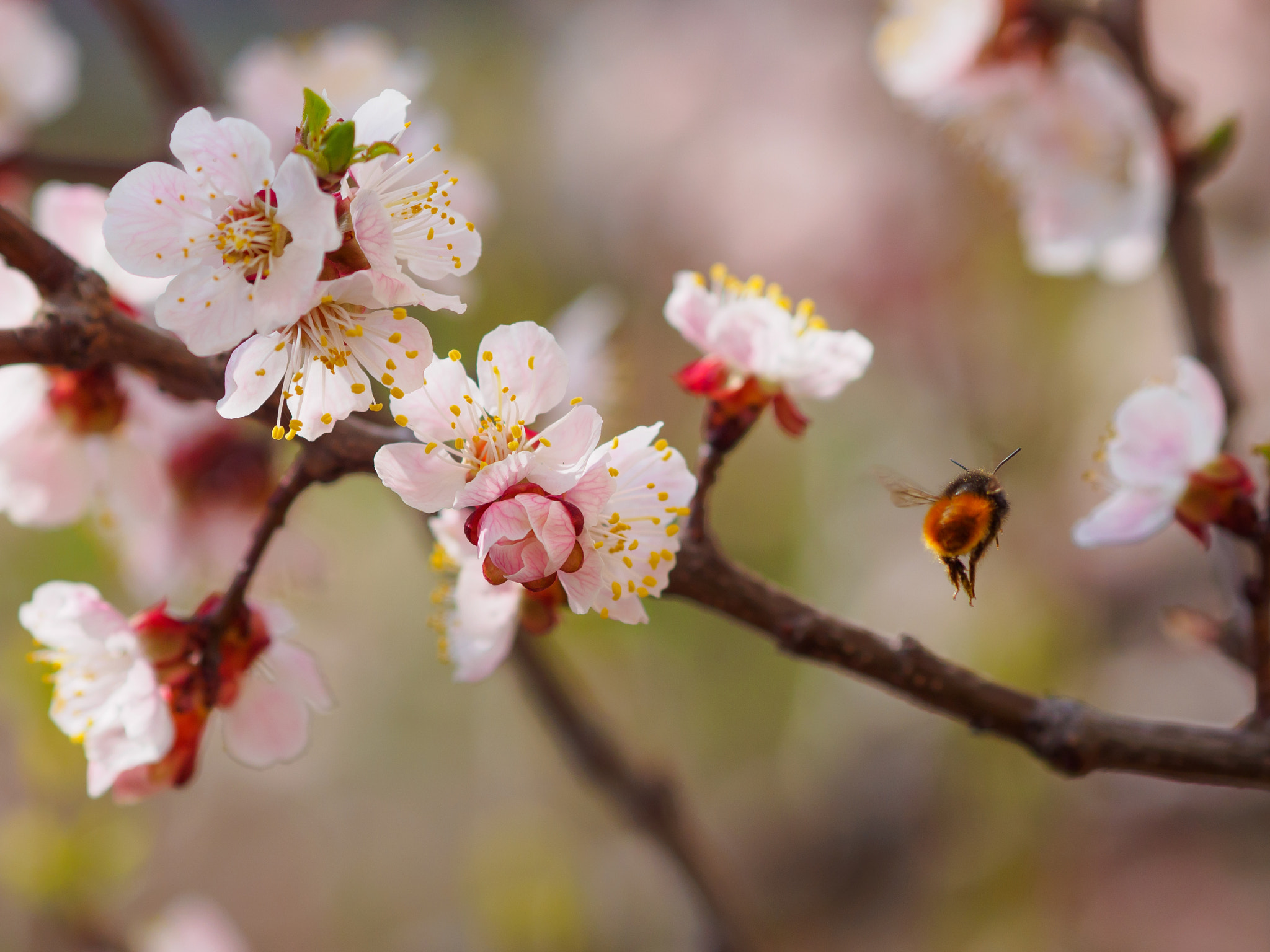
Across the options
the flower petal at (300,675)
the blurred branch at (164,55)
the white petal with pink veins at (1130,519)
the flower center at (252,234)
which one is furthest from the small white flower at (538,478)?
the blurred branch at (164,55)

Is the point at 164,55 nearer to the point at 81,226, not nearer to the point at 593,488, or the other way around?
the point at 81,226

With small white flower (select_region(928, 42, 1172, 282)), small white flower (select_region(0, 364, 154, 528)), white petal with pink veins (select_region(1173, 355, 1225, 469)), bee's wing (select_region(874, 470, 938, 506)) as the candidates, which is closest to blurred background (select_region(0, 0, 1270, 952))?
small white flower (select_region(928, 42, 1172, 282))

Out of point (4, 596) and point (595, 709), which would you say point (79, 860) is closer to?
point (595, 709)

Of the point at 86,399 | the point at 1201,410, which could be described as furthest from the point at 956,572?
the point at 86,399

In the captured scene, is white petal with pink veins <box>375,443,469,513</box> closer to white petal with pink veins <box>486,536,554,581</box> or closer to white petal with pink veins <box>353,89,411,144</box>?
white petal with pink veins <box>486,536,554,581</box>

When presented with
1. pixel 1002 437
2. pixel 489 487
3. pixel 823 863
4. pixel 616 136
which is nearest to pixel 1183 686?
pixel 1002 437

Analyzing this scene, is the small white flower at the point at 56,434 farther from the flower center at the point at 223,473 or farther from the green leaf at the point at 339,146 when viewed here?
the green leaf at the point at 339,146
